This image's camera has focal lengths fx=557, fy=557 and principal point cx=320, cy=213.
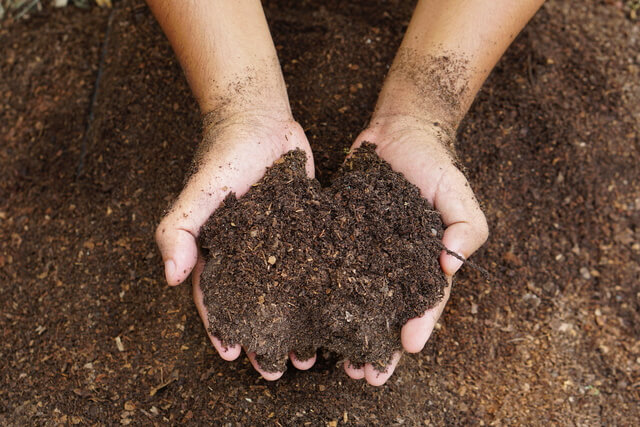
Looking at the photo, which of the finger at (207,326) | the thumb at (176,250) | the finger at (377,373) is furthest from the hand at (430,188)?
the thumb at (176,250)

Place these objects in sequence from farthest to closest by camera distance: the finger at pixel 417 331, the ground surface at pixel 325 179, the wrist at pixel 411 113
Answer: the wrist at pixel 411 113, the ground surface at pixel 325 179, the finger at pixel 417 331

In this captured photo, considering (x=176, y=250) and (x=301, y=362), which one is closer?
(x=176, y=250)

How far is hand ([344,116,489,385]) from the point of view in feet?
6.25

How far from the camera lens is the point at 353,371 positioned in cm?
198

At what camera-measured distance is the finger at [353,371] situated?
6.46ft

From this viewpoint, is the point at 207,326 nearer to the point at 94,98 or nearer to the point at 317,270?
the point at 317,270

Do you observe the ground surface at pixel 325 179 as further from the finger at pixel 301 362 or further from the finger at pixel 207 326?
the finger at pixel 207 326

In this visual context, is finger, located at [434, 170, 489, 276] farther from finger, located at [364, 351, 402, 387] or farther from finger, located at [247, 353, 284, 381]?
finger, located at [247, 353, 284, 381]

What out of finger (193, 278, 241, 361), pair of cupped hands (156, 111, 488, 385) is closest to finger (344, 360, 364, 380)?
pair of cupped hands (156, 111, 488, 385)

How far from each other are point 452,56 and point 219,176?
1.10 metres

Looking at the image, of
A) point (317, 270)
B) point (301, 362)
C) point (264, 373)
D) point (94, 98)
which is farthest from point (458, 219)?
point (94, 98)

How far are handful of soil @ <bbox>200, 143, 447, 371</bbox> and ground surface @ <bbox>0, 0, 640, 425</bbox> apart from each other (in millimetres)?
321

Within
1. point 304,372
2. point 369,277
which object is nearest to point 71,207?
point 304,372

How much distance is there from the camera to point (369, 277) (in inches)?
72.2
